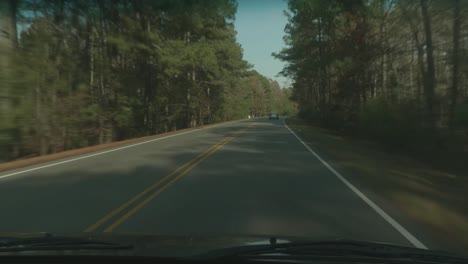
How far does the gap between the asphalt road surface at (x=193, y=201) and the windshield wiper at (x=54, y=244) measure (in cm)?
202

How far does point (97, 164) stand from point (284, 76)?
56659 mm

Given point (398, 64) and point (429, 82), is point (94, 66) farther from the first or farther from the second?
point (429, 82)

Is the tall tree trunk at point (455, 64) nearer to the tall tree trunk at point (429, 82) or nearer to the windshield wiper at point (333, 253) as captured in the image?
the tall tree trunk at point (429, 82)

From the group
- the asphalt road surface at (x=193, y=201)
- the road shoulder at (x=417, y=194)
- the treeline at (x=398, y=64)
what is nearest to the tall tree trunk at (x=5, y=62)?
the asphalt road surface at (x=193, y=201)

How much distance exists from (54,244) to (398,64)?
43366 mm

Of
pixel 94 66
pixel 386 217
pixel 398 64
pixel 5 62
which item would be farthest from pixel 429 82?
pixel 94 66

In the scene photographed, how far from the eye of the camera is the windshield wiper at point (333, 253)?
4.34 m

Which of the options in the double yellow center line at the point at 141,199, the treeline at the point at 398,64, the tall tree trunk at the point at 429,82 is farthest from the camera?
the tall tree trunk at the point at 429,82

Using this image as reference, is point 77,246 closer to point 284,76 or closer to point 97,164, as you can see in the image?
point 97,164

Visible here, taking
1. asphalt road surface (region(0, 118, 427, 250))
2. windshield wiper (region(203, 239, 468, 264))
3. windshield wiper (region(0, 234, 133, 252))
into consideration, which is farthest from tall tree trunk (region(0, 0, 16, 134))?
windshield wiper (region(203, 239, 468, 264))

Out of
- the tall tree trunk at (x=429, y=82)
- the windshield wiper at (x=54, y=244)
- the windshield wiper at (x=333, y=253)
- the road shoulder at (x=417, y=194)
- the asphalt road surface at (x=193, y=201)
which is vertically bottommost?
the road shoulder at (x=417, y=194)

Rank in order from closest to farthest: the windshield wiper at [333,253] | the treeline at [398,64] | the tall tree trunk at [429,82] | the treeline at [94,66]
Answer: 1. the windshield wiper at [333,253]
2. the treeline at [398,64]
3. the tall tree trunk at [429,82]
4. the treeline at [94,66]

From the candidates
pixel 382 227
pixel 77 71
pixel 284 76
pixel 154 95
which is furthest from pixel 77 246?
pixel 284 76

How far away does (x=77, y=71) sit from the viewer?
114ft
